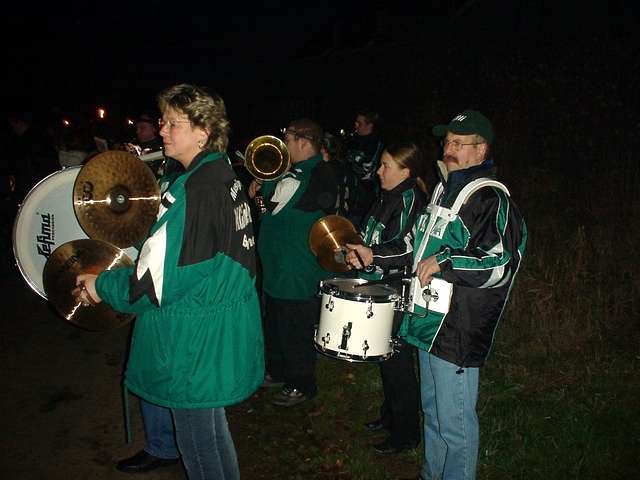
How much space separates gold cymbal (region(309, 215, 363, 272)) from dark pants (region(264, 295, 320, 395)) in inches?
21.2

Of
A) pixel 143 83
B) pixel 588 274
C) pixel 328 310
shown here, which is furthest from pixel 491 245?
pixel 143 83

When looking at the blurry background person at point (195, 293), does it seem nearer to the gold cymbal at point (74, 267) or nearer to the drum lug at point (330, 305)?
the gold cymbal at point (74, 267)

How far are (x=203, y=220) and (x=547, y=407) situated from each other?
3.31 meters

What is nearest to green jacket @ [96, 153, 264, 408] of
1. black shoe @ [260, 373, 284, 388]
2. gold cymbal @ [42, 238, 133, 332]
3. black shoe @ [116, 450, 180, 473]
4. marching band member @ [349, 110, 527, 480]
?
gold cymbal @ [42, 238, 133, 332]

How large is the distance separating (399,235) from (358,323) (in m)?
0.70

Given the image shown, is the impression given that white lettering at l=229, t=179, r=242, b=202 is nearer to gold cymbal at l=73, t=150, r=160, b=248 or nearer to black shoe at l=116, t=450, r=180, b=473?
gold cymbal at l=73, t=150, r=160, b=248

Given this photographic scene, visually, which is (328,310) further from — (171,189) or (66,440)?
(66,440)

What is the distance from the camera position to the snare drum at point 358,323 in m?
3.03

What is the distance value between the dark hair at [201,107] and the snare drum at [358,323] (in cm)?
115

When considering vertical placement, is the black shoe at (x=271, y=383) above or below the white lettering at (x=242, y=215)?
below

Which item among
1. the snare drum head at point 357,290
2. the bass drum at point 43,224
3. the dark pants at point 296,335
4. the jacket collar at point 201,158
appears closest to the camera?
the jacket collar at point 201,158

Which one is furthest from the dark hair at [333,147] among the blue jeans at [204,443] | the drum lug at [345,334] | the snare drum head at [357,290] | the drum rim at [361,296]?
the blue jeans at [204,443]

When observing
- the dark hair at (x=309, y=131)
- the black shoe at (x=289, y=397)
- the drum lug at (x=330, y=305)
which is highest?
the dark hair at (x=309, y=131)

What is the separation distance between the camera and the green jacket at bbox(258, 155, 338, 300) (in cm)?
412
